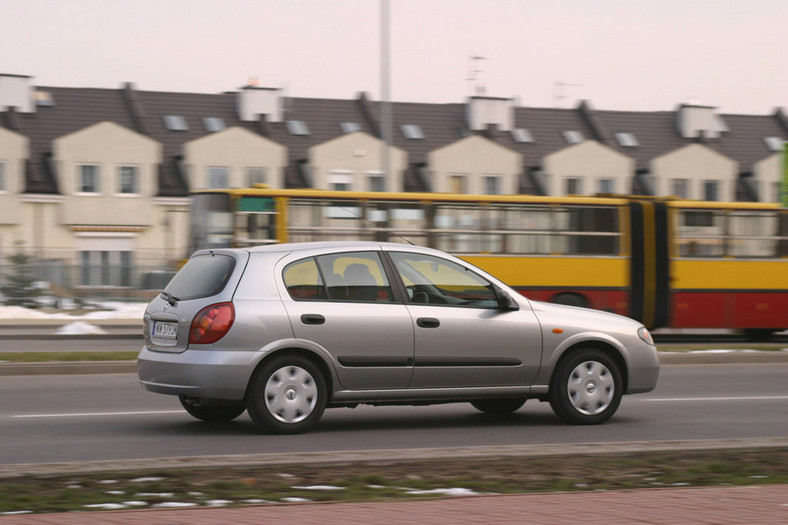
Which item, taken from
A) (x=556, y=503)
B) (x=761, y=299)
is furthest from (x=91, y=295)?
(x=556, y=503)

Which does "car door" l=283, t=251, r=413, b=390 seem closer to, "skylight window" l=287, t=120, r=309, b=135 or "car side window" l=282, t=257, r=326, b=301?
"car side window" l=282, t=257, r=326, b=301

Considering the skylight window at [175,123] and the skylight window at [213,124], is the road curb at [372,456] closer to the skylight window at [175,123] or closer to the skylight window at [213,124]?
the skylight window at [175,123]

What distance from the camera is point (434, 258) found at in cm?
978

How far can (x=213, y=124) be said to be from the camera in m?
55.9

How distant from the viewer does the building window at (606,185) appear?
58.1 m

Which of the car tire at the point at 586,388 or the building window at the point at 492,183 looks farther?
the building window at the point at 492,183

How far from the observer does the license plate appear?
9.12m

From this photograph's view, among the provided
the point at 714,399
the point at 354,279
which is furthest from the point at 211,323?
the point at 714,399

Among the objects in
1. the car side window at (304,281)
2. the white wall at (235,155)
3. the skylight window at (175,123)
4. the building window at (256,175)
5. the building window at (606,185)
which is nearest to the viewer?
the car side window at (304,281)

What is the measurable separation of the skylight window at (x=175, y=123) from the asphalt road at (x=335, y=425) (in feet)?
140

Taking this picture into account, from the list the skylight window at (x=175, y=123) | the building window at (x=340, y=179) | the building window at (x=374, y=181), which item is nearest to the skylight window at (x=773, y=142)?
the building window at (x=374, y=181)

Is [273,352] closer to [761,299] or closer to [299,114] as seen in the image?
[761,299]

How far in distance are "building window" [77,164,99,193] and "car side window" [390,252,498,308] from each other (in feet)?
142

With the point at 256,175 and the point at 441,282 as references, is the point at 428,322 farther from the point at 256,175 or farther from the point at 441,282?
the point at 256,175
